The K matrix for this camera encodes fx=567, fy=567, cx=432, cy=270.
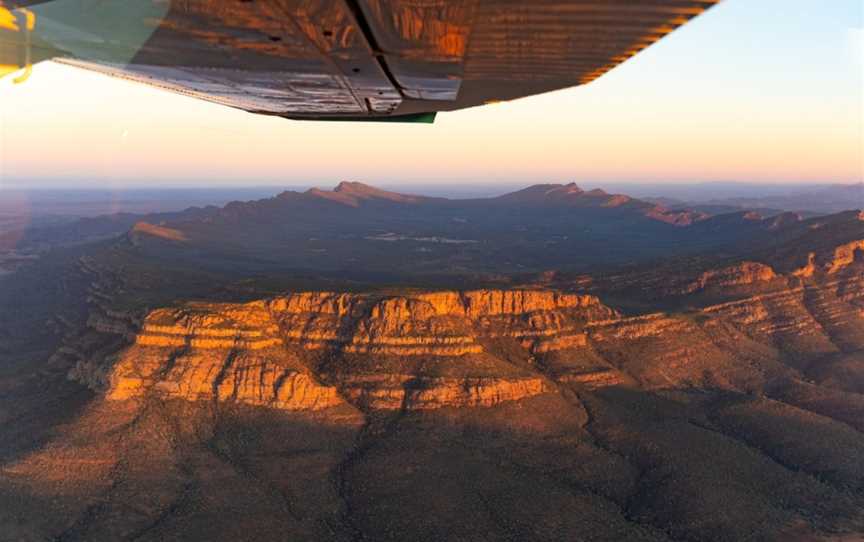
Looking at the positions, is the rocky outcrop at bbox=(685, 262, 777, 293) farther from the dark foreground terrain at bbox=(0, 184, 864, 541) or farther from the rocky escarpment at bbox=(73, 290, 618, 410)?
the rocky escarpment at bbox=(73, 290, 618, 410)

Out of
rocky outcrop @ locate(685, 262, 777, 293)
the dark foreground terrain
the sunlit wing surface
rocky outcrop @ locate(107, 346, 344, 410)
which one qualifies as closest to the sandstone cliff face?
rocky outcrop @ locate(107, 346, 344, 410)

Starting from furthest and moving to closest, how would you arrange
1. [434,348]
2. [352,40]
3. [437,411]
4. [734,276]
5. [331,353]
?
[734,276], [331,353], [434,348], [437,411], [352,40]

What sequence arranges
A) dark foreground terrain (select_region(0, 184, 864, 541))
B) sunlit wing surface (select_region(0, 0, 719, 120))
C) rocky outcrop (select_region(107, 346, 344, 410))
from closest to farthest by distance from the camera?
sunlit wing surface (select_region(0, 0, 719, 120)), dark foreground terrain (select_region(0, 184, 864, 541)), rocky outcrop (select_region(107, 346, 344, 410))

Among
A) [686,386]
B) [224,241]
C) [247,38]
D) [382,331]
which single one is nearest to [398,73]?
[247,38]

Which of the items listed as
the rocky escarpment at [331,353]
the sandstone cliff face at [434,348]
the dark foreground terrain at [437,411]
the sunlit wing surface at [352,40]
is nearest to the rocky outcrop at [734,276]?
the dark foreground terrain at [437,411]

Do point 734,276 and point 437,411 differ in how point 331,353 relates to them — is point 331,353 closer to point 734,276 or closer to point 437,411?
point 437,411

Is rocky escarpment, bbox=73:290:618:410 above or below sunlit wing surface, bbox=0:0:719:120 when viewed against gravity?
below

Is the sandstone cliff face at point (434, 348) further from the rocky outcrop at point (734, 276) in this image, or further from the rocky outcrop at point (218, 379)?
the rocky outcrop at point (734, 276)

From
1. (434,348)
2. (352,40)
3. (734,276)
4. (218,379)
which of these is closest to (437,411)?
(434,348)
